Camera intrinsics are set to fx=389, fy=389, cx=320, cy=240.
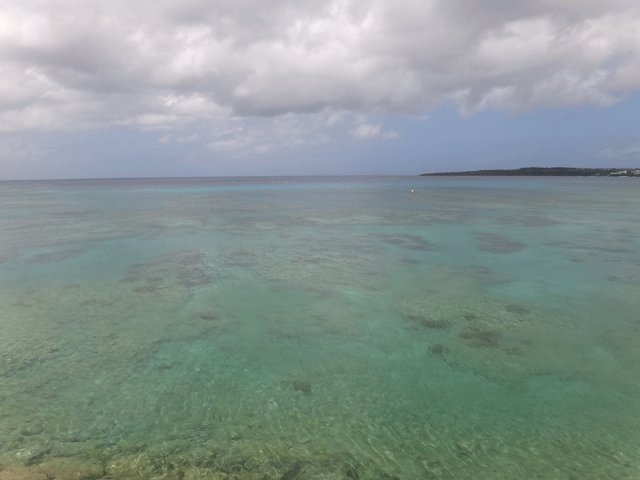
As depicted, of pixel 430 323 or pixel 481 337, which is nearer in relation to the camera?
pixel 481 337

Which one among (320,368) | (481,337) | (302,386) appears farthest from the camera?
(481,337)

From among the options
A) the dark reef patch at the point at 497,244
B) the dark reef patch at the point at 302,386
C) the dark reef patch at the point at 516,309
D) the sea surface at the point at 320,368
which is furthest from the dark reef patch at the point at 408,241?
the dark reef patch at the point at 302,386

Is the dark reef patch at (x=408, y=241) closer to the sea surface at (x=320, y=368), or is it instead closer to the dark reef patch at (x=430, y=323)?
the sea surface at (x=320, y=368)

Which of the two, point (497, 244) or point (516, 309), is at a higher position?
point (497, 244)

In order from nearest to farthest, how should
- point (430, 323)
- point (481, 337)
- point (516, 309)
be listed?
point (481, 337) → point (430, 323) → point (516, 309)

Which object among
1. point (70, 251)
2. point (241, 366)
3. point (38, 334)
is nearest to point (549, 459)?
point (241, 366)

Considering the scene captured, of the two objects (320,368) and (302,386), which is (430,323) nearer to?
(320,368)

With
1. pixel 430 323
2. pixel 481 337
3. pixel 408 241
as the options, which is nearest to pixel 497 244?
pixel 408 241

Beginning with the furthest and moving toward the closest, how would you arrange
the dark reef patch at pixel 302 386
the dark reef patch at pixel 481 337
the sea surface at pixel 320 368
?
the dark reef patch at pixel 481 337
the dark reef patch at pixel 302 386
the sea surface at pixel 320 368
